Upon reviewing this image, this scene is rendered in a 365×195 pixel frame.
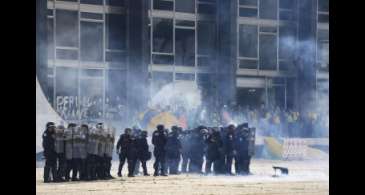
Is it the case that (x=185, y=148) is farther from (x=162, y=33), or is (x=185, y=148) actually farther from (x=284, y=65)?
(x=284, y=65)

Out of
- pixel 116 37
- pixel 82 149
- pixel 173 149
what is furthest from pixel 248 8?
pixel 82 149

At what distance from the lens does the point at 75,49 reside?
87.6ft

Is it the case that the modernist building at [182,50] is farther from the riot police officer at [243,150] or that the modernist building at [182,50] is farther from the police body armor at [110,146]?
the riot police officer at [243,150]

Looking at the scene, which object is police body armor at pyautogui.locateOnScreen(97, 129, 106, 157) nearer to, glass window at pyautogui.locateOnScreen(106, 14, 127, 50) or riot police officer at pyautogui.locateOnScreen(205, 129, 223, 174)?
riot police officer at pyautogui.locateOnScreen(205, 129, 223, 174)

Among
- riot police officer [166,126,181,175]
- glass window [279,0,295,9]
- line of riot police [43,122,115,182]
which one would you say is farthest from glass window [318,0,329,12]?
line of riot police [43,122,115,182]

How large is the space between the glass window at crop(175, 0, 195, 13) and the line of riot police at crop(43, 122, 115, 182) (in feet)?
34.8

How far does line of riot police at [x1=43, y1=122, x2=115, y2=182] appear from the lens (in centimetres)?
1766

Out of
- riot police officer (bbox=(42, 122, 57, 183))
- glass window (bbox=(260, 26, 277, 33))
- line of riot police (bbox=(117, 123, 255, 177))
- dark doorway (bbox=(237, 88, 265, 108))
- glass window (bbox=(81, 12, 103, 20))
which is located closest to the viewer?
riot police officer (bbox=(42, 122, 57, 183))

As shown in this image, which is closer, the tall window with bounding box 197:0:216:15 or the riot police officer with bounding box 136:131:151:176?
the riot police officer with bounding box 136:131:151:176

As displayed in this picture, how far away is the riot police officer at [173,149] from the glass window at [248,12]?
1043 centimetres

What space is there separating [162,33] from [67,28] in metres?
3.83
